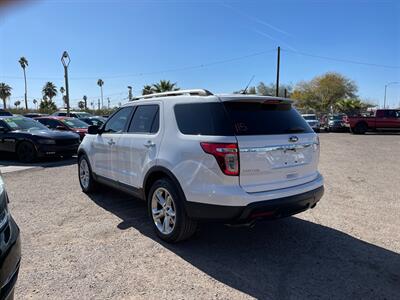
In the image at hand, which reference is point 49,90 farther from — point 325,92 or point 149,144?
point 149,144

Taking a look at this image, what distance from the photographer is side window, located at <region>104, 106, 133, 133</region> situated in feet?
17.1

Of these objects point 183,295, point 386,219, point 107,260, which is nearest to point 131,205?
point 107,260

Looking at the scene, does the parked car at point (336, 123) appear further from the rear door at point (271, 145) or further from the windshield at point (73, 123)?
the rear door at point (271, 145)

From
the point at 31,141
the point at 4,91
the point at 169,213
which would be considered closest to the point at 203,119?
the point at 169,213

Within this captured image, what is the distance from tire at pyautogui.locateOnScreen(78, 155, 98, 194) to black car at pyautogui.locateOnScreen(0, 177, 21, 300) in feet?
12.3

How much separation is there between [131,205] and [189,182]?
2474 millimetres

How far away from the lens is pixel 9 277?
7.39 ft

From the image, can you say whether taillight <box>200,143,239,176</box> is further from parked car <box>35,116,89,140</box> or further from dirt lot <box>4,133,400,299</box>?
parked car <box>35,116,89,140</box>

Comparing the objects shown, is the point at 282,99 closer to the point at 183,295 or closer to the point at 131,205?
the point at 183,295

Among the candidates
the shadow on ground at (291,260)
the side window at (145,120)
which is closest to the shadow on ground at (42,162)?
the side window at (145,120)

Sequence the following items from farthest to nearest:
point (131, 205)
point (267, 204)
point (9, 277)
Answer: point (131, 205)
point (267, 204)
point (9, 277)

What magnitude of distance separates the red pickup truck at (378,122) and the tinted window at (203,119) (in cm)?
2498

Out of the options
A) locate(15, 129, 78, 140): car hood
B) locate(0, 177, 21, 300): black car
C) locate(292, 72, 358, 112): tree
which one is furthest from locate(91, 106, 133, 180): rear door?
locate(292, 72, 358, 112): tree

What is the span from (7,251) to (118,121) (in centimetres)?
338
